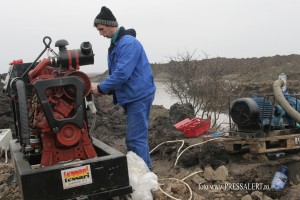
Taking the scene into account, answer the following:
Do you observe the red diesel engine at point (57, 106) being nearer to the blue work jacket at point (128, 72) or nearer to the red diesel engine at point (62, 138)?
the red diesel engine at point (62, 138)

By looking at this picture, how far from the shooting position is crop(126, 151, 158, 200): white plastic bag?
411cm

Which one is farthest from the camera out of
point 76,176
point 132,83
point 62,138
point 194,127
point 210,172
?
point 194,127

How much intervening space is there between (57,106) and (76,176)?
26.0 inches

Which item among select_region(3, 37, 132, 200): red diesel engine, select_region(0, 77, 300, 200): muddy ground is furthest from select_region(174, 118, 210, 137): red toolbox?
select_region(3, 37, 132, 200): red diesel engine

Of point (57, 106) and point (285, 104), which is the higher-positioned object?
point (57, 106)

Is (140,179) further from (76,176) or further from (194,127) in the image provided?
(194,127)

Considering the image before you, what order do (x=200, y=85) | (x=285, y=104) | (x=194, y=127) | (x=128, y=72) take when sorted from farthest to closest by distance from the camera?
(x=200, y=85), (x=194, y=127), (x=285, y=104), (x=128, y=72)

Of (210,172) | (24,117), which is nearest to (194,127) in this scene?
(210,172)

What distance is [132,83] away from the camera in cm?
478

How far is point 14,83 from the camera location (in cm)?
398

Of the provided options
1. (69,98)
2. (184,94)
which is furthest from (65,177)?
(184,94)

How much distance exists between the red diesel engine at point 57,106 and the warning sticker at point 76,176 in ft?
0.93

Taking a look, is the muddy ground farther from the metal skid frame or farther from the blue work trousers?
A: the metal skid frame

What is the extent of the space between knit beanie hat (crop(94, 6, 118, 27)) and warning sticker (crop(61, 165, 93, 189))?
1942mm
